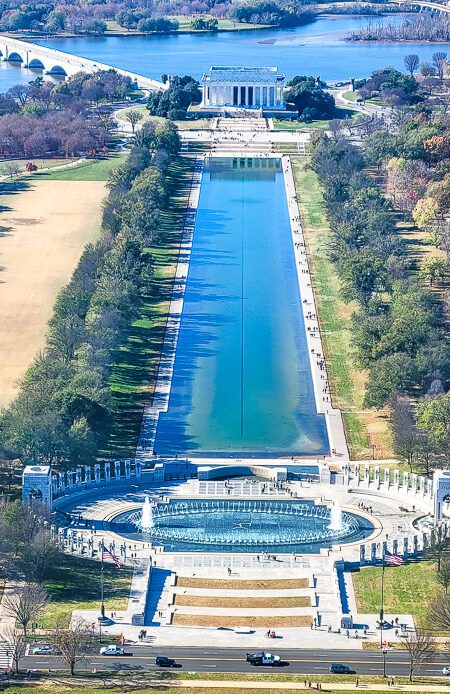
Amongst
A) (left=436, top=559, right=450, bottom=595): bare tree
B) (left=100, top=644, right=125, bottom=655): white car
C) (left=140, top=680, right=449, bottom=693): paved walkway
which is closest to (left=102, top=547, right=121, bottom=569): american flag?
(left=100, top=644, right=125, bottom=655): white car

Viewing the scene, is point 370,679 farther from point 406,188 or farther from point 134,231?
point 406,188

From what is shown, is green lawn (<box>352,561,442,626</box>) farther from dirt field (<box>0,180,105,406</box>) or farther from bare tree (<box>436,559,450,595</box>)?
dirt field (<box>0,180,105,406</box>)

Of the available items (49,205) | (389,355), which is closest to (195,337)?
(389,355)

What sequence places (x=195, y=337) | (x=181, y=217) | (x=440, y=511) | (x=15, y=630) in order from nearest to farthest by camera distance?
(x=15, y=630), (x=440, y=511), (x=195, y=337), (x=181, y=217)

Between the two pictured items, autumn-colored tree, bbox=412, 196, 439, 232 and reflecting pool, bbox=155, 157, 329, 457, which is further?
autumn-colored tree, bbox=412, 196, 439, 232

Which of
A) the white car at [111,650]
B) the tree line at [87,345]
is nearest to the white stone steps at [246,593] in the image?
the white car at [111,650]

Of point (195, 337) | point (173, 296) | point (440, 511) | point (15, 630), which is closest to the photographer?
point (15, 630)

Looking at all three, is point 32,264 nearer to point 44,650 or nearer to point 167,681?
point 44,650
